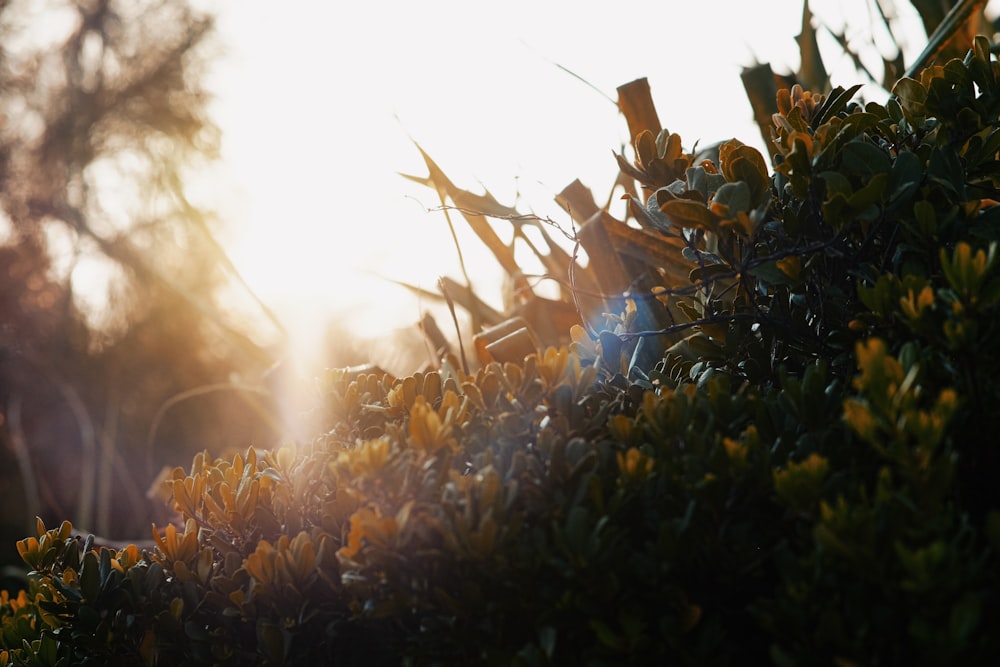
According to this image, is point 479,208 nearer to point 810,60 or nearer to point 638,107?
point 638,107

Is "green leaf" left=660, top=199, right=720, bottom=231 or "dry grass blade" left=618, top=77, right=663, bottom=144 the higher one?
"dry grass blade" left=618, top=77, right=663, bottom=144

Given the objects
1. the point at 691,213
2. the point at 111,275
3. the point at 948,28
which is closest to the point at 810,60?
the point at 948,28

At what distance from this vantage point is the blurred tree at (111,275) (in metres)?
7.13

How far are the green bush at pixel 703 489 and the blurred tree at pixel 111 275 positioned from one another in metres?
3.89

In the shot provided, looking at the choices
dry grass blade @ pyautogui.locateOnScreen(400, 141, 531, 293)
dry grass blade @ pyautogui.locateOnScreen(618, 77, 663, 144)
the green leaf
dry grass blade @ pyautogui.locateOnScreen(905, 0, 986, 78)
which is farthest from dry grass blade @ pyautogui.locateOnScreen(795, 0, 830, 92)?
the green leaf

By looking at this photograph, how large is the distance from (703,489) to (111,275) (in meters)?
9.90

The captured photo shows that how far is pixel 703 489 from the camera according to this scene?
39.3 inches

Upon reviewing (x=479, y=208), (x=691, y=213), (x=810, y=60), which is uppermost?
(x=810, y=60)

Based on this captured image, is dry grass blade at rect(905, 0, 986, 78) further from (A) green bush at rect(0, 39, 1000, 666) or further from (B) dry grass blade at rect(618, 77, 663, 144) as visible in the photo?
(A) green bush at rect(0, 39, 1000, 666)

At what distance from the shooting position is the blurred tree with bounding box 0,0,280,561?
713 centimetres

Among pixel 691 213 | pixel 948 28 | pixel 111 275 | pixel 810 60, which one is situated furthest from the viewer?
pixel 111 275

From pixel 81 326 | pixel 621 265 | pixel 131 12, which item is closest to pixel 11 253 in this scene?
pixel 81 326

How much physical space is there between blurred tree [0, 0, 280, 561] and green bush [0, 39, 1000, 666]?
389 cm

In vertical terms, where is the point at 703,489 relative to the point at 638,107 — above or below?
below
